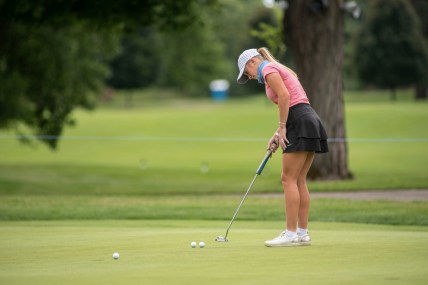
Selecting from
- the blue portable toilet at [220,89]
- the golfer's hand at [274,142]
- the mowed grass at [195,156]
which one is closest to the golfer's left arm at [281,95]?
the golfer's hand at [274,142]

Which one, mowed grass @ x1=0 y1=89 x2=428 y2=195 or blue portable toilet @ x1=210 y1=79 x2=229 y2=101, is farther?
blue portable toilet @ x1=210 y1=79 x2=229 y2=101

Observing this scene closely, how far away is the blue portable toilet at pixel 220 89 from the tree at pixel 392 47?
34834 mm

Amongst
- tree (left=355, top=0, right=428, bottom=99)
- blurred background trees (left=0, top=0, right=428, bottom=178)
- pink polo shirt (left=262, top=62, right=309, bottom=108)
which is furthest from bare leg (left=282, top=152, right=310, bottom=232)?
tree (left=355, top=0, right=428, bottom=99)

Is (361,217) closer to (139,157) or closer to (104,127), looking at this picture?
(139,157)

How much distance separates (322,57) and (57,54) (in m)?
10.9

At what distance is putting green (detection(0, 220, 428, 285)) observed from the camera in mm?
7492

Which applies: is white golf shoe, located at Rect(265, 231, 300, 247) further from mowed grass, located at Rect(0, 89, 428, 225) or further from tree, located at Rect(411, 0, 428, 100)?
tree, located at Rect(411, 0, 428, 100)

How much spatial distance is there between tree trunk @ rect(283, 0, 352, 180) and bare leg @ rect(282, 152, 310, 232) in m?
13.1

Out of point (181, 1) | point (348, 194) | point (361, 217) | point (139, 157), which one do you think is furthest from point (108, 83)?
point (361, 217)

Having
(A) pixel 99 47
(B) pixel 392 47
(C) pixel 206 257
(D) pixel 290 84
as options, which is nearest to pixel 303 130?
(D) pixel 290 84

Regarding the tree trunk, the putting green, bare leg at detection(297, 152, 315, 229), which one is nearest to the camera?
the putting green

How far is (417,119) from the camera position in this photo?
41.9m

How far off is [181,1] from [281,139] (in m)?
17.1

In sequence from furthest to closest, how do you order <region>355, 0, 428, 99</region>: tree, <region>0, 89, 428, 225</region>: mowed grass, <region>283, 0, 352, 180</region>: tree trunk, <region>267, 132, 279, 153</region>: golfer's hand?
<region>355, 0, 428, 99</region>: tree, <region>283, 0, 352, 180</region>: tree trunk, <region>0, 89, 428, 225</region>: mowed grass, <region>267, 132, 279, 153</region>: golfer's hand
